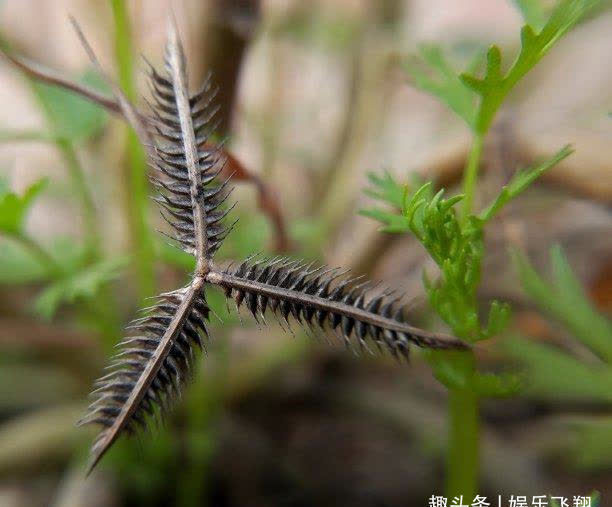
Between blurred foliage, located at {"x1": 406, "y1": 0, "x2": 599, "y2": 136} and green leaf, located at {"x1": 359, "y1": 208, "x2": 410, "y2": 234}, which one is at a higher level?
blurred foliage, located at {"x1": 406, "y1": 0, "x2": 599, "y2": 136}

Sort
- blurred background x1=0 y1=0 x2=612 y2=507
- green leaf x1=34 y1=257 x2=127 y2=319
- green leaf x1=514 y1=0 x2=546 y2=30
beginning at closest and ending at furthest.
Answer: green leaf x1=514 y1=0 x2=546 y2=30
green leaf x1=34 y1=257 x2=127 y2=319
blurred background x1=0 y1=0 x2=612 y2=507

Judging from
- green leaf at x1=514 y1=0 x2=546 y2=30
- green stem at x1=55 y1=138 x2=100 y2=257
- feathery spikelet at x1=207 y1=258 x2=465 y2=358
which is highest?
green leaf at x1=514 y1=0 x2=546 y2=30

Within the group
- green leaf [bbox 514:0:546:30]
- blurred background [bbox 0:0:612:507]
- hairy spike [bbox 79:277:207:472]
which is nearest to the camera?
hairy spike [bbox 79:277:207:472]

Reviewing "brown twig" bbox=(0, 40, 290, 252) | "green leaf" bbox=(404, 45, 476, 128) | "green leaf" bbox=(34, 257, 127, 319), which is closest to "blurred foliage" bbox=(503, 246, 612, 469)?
"green leaf" bbox=(404, 45, 476, 128)

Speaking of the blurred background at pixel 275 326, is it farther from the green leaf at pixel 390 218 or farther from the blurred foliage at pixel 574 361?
the green leaf at pixel 390 218

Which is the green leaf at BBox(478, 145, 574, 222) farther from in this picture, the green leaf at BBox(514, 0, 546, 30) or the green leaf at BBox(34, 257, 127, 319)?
the green leaf at BBox(34, 257, 127, 319)

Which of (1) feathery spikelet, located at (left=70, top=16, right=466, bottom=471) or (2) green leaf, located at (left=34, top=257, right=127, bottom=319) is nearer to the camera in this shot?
(1) feathery spikelet, located at (left=70, top=16, right=466, bottom=471)
